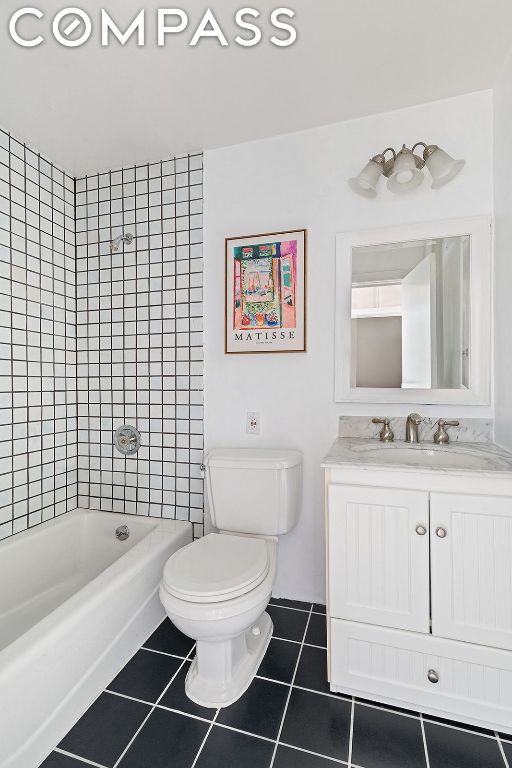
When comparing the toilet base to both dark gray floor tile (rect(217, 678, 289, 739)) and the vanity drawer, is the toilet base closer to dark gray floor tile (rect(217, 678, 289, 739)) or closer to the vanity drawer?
dark gray floor tile (rect(217, 678, 289, 739))

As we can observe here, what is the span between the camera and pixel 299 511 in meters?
1.79

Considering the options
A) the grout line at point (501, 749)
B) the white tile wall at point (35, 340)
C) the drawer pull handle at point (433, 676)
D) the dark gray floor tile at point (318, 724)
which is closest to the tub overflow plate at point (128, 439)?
the white tile wall at point (35, 340)

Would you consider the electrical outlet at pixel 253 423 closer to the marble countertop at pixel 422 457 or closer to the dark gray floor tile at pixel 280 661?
the marble countertop at pixel 422 457

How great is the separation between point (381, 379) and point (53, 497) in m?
1.85

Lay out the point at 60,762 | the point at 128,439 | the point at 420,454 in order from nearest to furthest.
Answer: the point at 60,762, the point at 420,454, the point at 128,439

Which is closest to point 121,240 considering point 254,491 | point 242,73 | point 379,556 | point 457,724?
point 242,73

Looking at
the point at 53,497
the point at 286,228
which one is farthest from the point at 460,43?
the point at 53,497

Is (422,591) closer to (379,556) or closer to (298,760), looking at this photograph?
(379,556)

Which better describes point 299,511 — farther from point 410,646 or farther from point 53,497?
point 53,497

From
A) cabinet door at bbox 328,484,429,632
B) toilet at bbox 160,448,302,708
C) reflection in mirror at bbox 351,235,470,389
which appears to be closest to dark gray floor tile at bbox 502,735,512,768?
cabinet door at bbox 328,484,429,632

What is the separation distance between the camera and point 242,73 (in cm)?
150

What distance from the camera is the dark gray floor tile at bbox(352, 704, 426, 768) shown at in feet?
3.61

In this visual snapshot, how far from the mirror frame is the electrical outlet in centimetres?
41

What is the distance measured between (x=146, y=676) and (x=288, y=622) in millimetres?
638
